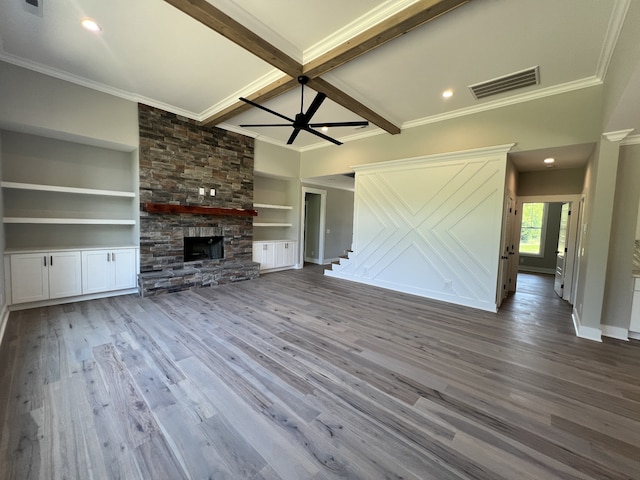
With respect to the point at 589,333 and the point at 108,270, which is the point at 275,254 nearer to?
the point at 108,270

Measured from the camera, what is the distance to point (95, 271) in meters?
4.23

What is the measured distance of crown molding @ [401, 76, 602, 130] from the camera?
11.2 feet

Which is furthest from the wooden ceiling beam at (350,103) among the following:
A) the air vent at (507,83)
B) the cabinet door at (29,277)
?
the cabinet door at (29,277)

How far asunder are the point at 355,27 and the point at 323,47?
1.46 ft

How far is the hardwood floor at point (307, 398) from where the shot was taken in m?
1.51

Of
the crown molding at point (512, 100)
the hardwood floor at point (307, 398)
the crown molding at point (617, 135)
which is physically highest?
the crown molding at point (512, 100)

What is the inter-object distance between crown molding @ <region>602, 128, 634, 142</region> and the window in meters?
5.72

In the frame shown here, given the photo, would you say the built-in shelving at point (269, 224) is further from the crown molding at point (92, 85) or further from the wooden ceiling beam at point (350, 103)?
the wooden ceiling beam at point (350, 103)

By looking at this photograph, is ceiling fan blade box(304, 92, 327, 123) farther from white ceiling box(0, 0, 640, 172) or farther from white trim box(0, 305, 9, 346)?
white trim box(0, 305, 9, 346)

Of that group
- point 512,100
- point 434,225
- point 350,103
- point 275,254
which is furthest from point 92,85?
point 512,100

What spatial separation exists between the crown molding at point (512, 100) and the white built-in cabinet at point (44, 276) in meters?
6.22

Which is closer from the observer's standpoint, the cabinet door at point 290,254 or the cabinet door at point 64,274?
the cabinet door at point 64,274

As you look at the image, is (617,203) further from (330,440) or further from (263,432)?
(263,432)

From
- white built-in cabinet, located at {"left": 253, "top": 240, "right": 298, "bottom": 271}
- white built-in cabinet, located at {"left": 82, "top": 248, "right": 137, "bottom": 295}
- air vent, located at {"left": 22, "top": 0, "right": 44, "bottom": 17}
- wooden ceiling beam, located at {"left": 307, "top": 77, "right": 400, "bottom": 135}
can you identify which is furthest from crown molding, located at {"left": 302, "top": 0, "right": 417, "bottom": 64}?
white built-in cabinet, located at {"left": 253, "top": 240, "right": 298, "bottom": 271}
